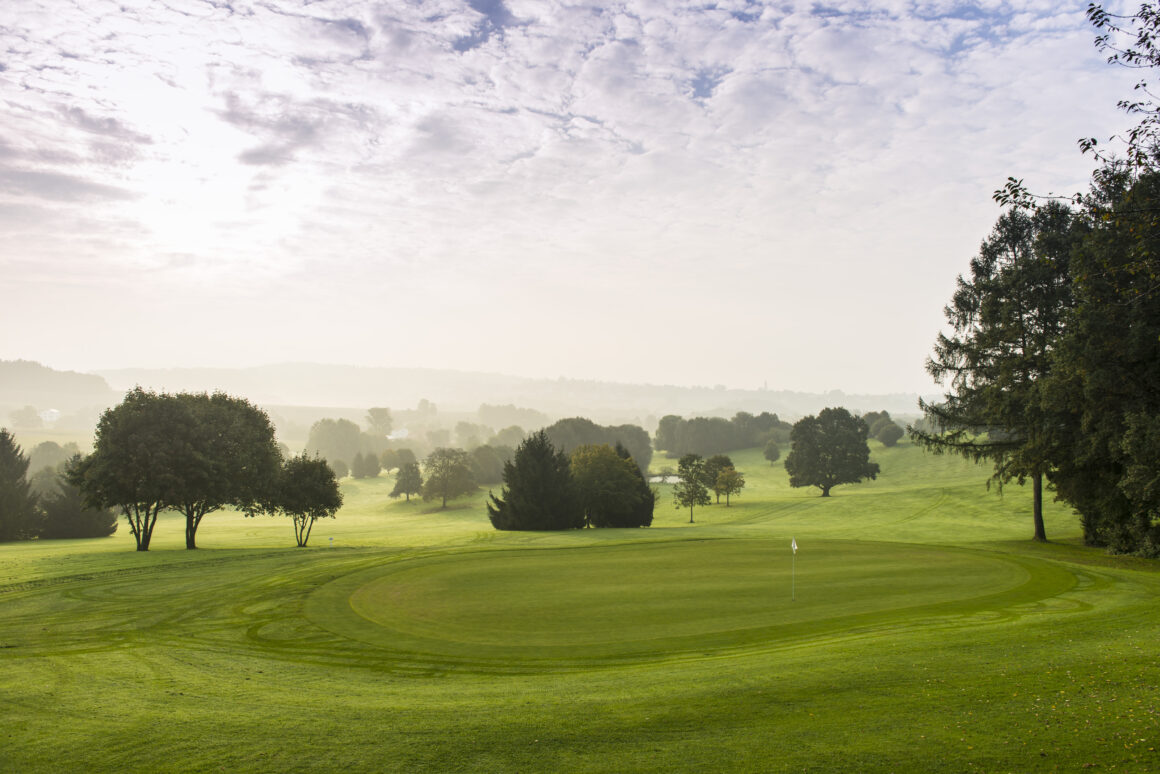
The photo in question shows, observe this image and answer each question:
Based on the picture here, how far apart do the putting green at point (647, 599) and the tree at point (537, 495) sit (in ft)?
73.3

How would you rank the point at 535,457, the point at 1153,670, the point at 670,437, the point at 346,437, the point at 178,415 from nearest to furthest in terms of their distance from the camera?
the point at 1153,670 < the point at 178,415 < the point at 535,457 < the point at 670,437 < the point at 346,437

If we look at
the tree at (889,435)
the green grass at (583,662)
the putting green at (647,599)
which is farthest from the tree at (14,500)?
the tree at (889,435)

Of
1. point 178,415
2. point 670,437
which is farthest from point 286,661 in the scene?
point 670,437

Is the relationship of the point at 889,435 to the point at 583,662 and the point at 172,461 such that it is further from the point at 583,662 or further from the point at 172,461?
the point at 583,662

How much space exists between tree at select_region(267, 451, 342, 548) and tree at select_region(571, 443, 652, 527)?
22.2 metres

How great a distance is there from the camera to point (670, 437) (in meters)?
154

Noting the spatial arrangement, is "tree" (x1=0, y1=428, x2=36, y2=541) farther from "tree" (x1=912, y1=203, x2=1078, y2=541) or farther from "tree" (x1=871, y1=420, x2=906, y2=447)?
"tree" (x1=871, y1=420, x2=906, y2=447)

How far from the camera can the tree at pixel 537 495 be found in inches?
2168

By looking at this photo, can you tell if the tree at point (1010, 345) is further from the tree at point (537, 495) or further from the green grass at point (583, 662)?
the tree at point (537, 495)

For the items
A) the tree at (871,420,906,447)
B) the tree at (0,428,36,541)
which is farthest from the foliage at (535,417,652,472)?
the tree at (0,428,36,541)

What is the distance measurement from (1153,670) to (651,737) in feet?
32.6

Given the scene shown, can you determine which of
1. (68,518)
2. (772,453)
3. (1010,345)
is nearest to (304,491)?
(68,518)

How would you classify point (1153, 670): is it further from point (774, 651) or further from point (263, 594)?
point (263, 594)

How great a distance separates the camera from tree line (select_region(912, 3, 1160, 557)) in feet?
92.9
